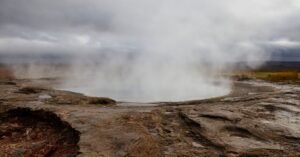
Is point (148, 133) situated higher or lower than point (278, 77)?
Answer: lower

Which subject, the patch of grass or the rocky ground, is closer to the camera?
the rocky ground

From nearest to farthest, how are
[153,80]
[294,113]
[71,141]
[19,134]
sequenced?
[71,141], [19,134], [294,113], [153,80]

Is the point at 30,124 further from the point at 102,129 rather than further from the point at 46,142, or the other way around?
the point at 102,129

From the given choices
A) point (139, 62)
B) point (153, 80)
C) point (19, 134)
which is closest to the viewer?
point (19, 134)

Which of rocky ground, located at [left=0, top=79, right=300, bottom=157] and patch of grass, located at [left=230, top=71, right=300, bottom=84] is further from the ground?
patch of grass, located at [left=230, top=71, right=300, bottom=84]

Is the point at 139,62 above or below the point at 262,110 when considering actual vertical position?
above

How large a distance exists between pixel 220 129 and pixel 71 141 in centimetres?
477

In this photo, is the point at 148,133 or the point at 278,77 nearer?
the point at 148,133

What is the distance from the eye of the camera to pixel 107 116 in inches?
468

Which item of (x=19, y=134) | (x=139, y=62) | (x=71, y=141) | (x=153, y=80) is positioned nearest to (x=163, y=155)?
(x=71, y=141)

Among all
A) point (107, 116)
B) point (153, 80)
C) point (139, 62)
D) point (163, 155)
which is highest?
point (139, 62)

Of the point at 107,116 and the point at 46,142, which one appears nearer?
the point at 46,142

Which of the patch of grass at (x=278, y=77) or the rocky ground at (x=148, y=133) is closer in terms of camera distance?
the rocky ground at (x=148, y=133)

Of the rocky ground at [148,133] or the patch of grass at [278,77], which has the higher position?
the patch of grass at [278,77]
